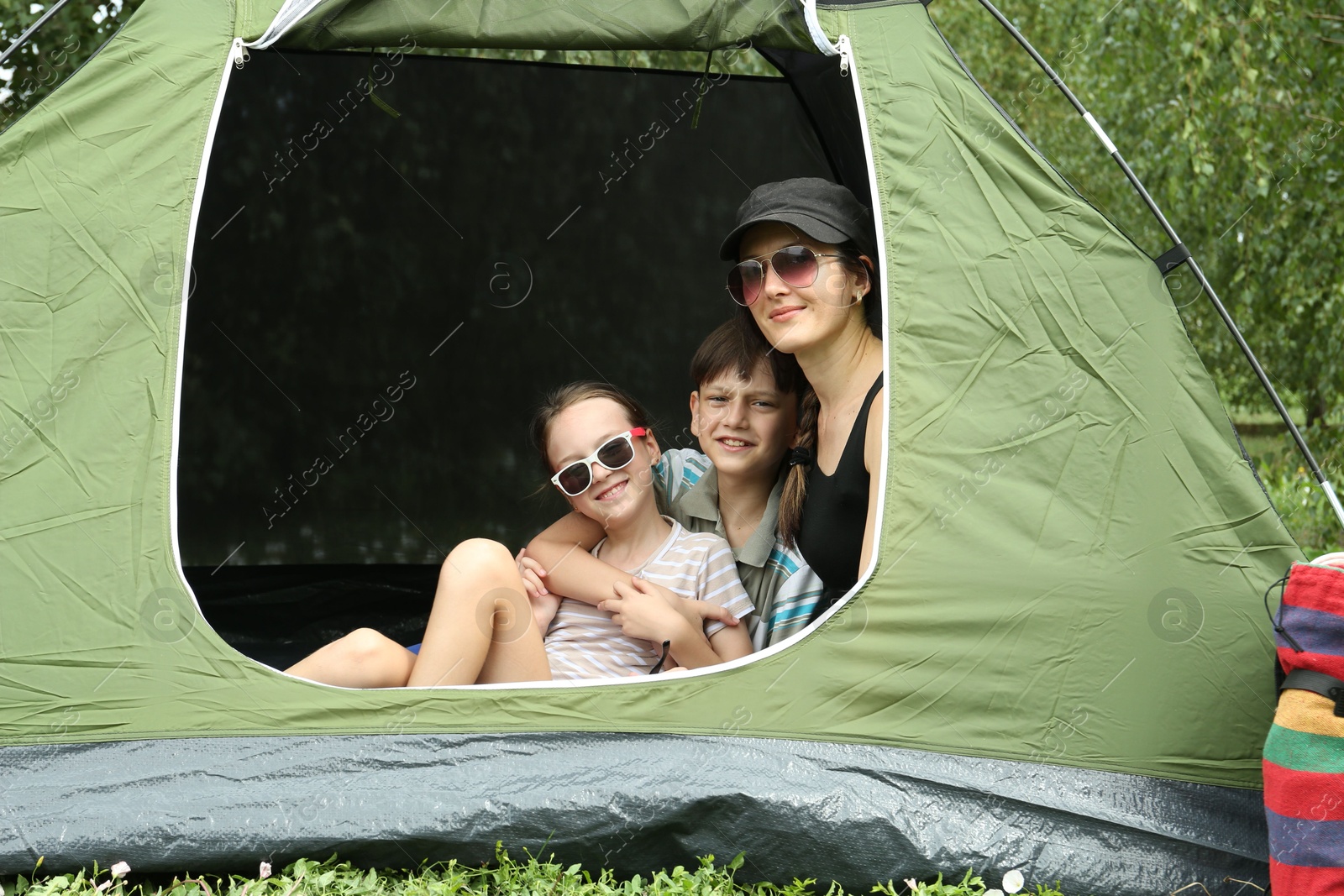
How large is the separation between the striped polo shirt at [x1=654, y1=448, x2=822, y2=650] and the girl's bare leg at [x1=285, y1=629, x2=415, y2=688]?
2.11 feet

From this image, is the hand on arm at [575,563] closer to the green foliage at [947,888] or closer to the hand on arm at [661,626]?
the hand on arm at [661,626]

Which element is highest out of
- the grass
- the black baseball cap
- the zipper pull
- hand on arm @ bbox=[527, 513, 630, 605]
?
the zipper pull

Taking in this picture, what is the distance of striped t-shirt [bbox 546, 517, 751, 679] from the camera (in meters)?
2.07

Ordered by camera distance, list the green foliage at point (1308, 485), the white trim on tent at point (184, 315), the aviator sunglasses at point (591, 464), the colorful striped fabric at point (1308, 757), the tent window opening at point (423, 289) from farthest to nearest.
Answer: the green foliage at point (1308, 485) → the tent window opening at point (423, 289) → the aviator sunglasses at point (591, 464) → the white trim on tent at point (184, 315) → the colorful striped fabric at point (1308, 757)

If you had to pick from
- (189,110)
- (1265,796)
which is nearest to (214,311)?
(189,110)

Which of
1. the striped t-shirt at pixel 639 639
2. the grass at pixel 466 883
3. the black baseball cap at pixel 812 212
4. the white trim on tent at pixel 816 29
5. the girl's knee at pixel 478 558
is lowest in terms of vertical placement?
the grass at pixel 466 883

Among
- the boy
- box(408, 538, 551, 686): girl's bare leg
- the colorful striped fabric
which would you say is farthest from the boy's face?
the colorful striped fabric

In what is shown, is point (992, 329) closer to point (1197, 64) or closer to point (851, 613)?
point (851, 613)

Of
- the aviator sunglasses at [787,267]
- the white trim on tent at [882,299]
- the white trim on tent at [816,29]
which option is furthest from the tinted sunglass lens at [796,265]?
the white trim on tent at [816,29]

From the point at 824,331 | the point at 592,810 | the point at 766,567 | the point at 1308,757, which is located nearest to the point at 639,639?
the point at 766,567

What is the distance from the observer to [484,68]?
3.31m

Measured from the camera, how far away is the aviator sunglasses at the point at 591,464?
2.06 metres

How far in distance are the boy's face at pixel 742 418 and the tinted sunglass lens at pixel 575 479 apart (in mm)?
238

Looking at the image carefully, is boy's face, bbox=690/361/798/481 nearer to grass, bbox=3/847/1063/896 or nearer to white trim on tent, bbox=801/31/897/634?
white trim on tent, bbox=801/31/897/634
